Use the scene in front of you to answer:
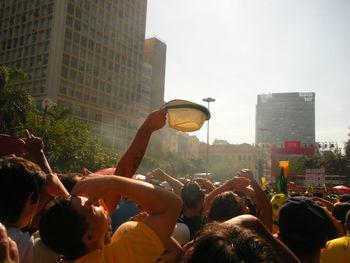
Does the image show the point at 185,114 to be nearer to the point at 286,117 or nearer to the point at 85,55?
the point at 85,55

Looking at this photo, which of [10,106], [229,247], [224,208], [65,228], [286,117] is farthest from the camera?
[286,117]

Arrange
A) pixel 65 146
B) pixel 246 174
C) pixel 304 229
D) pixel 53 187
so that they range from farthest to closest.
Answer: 1. pixel 65 146
2. pixel 246 174
3. pixel 53 187
4. pixel 304 229

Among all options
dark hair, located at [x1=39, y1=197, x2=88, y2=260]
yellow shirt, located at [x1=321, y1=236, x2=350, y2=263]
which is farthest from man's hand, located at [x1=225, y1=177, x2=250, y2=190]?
dark hair, located at [x1=39, y1=197, x2=88, y2=260]

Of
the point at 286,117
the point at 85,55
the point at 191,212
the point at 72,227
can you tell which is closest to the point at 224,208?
the point at 191,212

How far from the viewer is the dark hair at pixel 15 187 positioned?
6.70 feet

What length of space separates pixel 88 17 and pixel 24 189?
240ft

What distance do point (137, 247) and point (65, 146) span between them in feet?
92.4

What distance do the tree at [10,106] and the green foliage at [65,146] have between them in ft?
2.76

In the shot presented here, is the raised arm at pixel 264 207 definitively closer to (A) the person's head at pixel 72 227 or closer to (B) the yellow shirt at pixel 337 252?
(B) the yellow shirt at pixel 337 252

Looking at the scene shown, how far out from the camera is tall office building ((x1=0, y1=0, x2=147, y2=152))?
205ft

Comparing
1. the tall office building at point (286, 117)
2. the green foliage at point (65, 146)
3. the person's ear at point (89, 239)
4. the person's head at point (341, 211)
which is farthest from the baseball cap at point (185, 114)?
the tall office building at point (286, 117)

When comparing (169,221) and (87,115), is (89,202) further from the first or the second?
(87,115)

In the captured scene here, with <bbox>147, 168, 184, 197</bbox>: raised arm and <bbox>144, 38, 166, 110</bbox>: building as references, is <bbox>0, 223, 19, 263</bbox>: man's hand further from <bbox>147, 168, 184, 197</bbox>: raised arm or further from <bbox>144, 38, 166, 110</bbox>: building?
<bbox>144, 38, 166, 110</bbox>: building

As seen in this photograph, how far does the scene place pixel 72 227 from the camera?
1895mm
